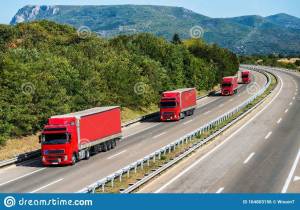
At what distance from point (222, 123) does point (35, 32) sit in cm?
8287

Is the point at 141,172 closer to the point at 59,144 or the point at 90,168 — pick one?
the point at 90,168

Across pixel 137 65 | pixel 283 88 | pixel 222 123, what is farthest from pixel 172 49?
pixel 222 123

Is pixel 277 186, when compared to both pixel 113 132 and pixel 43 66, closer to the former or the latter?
pixel 113 132

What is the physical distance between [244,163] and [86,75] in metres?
31.1

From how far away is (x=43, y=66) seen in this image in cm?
5459

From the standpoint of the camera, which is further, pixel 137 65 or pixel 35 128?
pixel 137 65

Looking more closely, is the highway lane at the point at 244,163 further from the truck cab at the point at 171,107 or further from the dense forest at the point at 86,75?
the dense forest at the point at 86,75

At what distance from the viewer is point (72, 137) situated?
3600 centimetres

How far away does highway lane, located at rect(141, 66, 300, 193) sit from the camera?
26.4 metres
